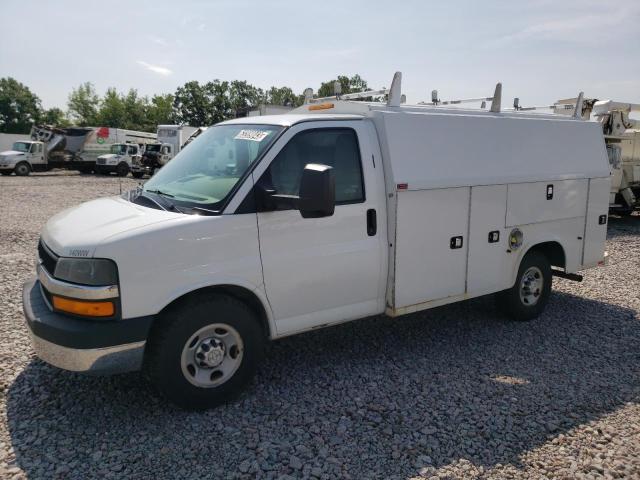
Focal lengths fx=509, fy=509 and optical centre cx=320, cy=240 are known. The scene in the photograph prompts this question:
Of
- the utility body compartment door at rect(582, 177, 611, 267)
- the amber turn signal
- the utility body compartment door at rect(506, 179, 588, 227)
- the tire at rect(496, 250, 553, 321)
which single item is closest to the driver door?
the amber turn signal

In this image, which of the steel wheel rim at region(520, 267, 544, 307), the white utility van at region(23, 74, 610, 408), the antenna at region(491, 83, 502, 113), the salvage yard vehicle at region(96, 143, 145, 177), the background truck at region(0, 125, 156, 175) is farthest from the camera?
the salvage yard vehicle at region(96, 143, 145, 177)

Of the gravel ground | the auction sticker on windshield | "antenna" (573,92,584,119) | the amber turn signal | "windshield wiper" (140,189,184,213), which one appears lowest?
the gravel ground

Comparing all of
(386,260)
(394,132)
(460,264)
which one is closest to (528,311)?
(460,264)

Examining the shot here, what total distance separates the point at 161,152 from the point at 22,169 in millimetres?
8787

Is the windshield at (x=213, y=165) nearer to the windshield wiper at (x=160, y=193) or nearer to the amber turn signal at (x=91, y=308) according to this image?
the windshield wiper at (x=160, y=193)

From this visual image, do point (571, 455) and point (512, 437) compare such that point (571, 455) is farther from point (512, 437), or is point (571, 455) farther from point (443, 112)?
point (443, 112)

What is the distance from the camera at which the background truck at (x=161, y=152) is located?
31484 mm

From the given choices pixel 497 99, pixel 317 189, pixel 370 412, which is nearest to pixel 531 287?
pixel 497 99

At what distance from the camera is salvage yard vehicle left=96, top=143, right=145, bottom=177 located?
3316 centimetres

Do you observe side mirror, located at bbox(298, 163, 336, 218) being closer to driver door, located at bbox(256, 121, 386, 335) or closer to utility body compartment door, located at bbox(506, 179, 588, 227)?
driver door, located at bbox(256, 121, 386, 335)

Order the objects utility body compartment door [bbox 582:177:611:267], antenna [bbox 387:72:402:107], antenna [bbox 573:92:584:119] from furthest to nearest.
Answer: antenna [bbox 573:92:584:119] < utility body compartment door [bbox 582:177:611:267] < antenna [bbox 387:72:402:107]

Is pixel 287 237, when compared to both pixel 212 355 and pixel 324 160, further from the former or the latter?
pixel 212 355

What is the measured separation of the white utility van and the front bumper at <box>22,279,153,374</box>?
1 centimetres

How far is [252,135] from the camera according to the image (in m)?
4.25
